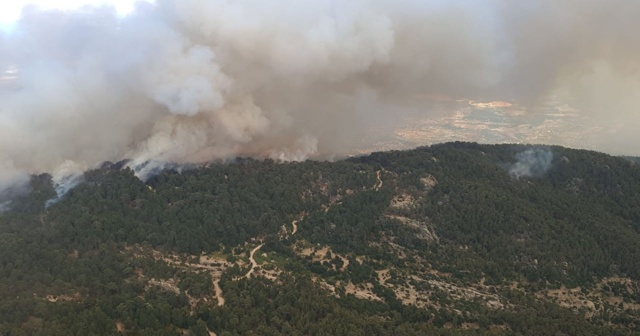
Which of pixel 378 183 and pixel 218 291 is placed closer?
pixel 218 291

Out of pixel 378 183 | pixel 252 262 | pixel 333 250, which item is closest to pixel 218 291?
pixel 252 262

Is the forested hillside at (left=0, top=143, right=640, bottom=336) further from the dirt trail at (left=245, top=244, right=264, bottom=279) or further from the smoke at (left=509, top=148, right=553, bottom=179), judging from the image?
the smoke at (left=509, top=148, right=553, bottom=179)

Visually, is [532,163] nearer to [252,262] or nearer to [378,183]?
[378,183]

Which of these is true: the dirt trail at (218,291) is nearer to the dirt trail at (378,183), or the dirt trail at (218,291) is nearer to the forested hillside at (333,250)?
the forested hillside at (333,250)

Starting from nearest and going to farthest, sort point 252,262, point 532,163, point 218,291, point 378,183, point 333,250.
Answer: point 218,291
point 252,262
point 333,250
point 378,183
point 532,163

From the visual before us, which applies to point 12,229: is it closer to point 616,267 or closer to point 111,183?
point 111,183

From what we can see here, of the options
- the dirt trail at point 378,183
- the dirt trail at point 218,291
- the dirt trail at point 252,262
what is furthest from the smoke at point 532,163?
the dirt trail at point 218,291

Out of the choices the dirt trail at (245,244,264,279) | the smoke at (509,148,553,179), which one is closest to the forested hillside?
the dirt trail at (245,244,264,279)
